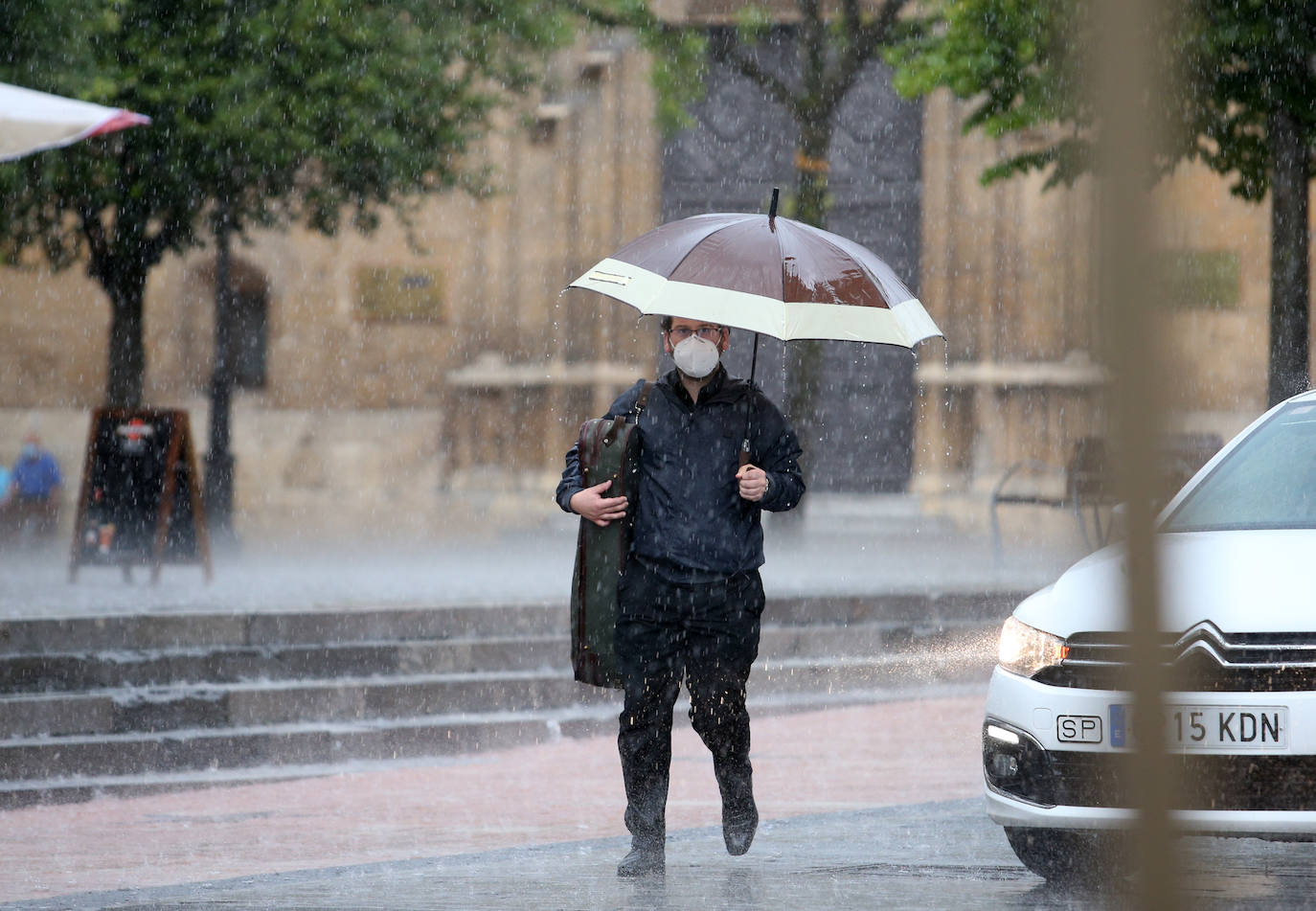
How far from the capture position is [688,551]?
564 centimetres

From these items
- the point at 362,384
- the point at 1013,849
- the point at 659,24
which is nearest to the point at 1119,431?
the point at 1013,849

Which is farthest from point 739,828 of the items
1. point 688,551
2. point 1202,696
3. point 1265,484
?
point 1265,484

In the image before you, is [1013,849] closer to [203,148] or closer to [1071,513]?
[1071,513]

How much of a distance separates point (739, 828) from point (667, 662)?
62cm

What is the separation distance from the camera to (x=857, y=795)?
7648 millimetres

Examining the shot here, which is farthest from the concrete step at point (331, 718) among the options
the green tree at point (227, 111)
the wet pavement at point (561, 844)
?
the green tree at point (227, 111)

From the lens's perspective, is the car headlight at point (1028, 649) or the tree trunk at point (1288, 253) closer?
the car headlight at point (1028, 649)

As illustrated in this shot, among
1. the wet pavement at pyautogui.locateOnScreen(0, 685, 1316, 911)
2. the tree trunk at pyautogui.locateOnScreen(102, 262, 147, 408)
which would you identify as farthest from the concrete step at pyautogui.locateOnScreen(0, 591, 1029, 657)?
the tree trunk at pyautogui.locateOnScreen(102, 262, 147, 408)

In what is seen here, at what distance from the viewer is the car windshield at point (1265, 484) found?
19.1 ft

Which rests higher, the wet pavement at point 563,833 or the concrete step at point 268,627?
the concrete step at point 268,627

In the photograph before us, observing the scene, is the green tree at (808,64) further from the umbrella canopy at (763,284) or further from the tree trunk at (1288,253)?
the umbrella canopy at (763,284)

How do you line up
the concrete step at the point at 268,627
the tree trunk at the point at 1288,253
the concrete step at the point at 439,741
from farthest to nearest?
the tree trunk at the point at 1288,253 → the concrete step at the point at 268,627 → the concrete step at the point at 439,741

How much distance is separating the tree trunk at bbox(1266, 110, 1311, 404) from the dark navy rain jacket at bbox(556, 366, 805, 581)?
23.8ft

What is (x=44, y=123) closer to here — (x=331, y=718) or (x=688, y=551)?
(x=331, y=718)
